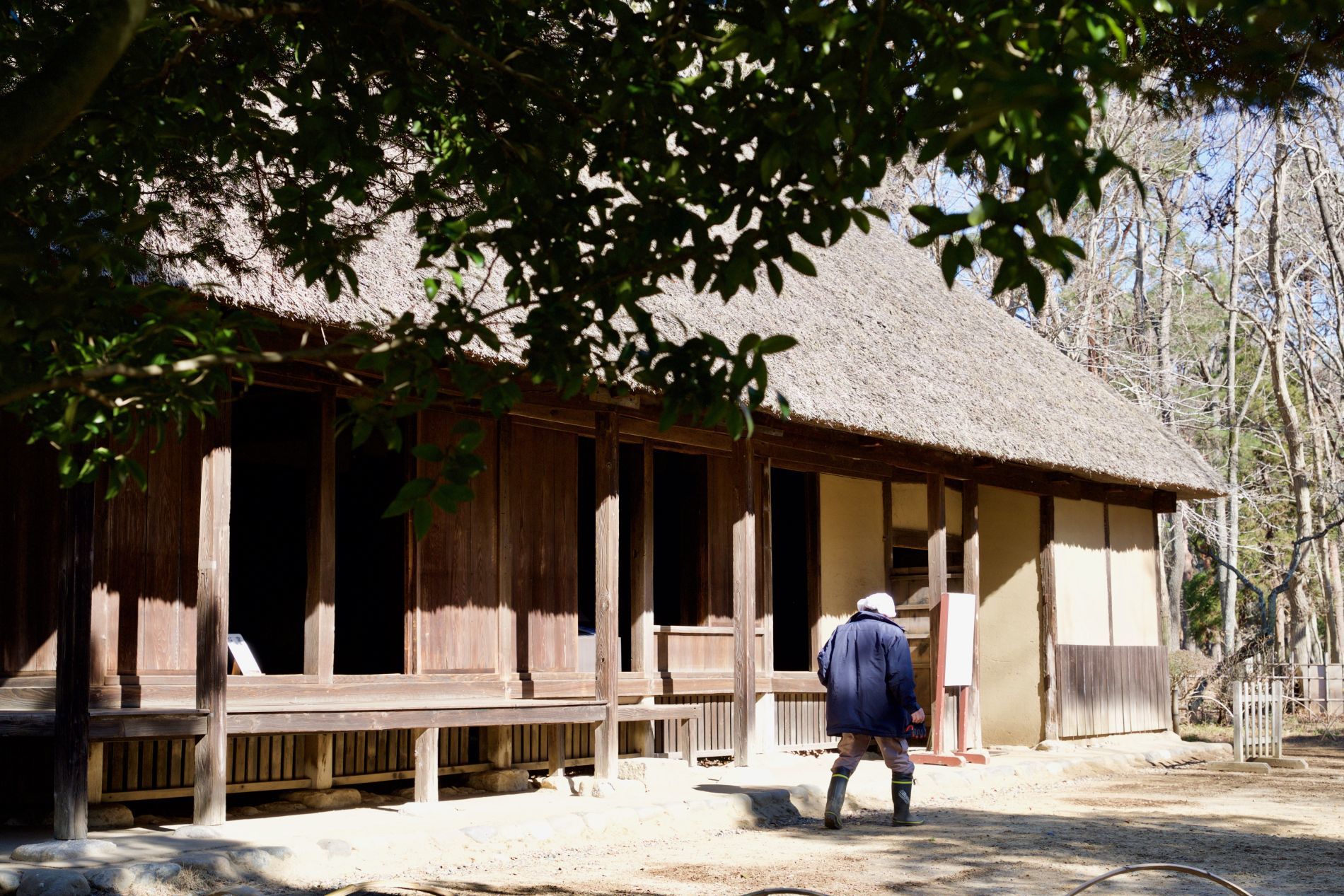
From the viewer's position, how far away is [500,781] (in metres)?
9.63

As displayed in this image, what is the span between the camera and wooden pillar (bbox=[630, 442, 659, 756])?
10930 mm

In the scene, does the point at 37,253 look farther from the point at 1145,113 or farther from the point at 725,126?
the point at 1145,113

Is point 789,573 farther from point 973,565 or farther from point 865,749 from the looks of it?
point 865,749

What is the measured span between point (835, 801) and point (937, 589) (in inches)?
166

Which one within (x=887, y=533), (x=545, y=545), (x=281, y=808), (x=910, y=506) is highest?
(x=910, y=506)

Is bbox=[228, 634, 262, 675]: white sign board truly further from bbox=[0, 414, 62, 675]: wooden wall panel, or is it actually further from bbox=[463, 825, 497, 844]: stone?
bbox=[463, 825, 497, 844]: stone

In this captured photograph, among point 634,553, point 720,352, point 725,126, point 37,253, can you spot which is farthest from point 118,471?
point 634,553

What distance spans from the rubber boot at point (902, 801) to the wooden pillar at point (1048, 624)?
5368 millimetres

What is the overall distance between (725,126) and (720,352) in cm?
76

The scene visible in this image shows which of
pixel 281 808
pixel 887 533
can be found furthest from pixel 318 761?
pixel 887 533

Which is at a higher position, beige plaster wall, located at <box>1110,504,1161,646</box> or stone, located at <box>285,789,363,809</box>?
beige plaster wall, located at <box>1110,504,1161,646</box>

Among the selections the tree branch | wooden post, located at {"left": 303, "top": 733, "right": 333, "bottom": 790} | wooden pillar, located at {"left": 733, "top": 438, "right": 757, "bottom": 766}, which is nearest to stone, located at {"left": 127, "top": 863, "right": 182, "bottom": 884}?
wooden post, located at {"left": 303, "top": 733, "right": 333, "bottom": 790}

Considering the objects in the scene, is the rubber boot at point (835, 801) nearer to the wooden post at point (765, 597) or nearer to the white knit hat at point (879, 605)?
the white knit hat at point (879, 605)

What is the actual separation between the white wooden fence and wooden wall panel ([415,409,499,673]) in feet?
25.7
